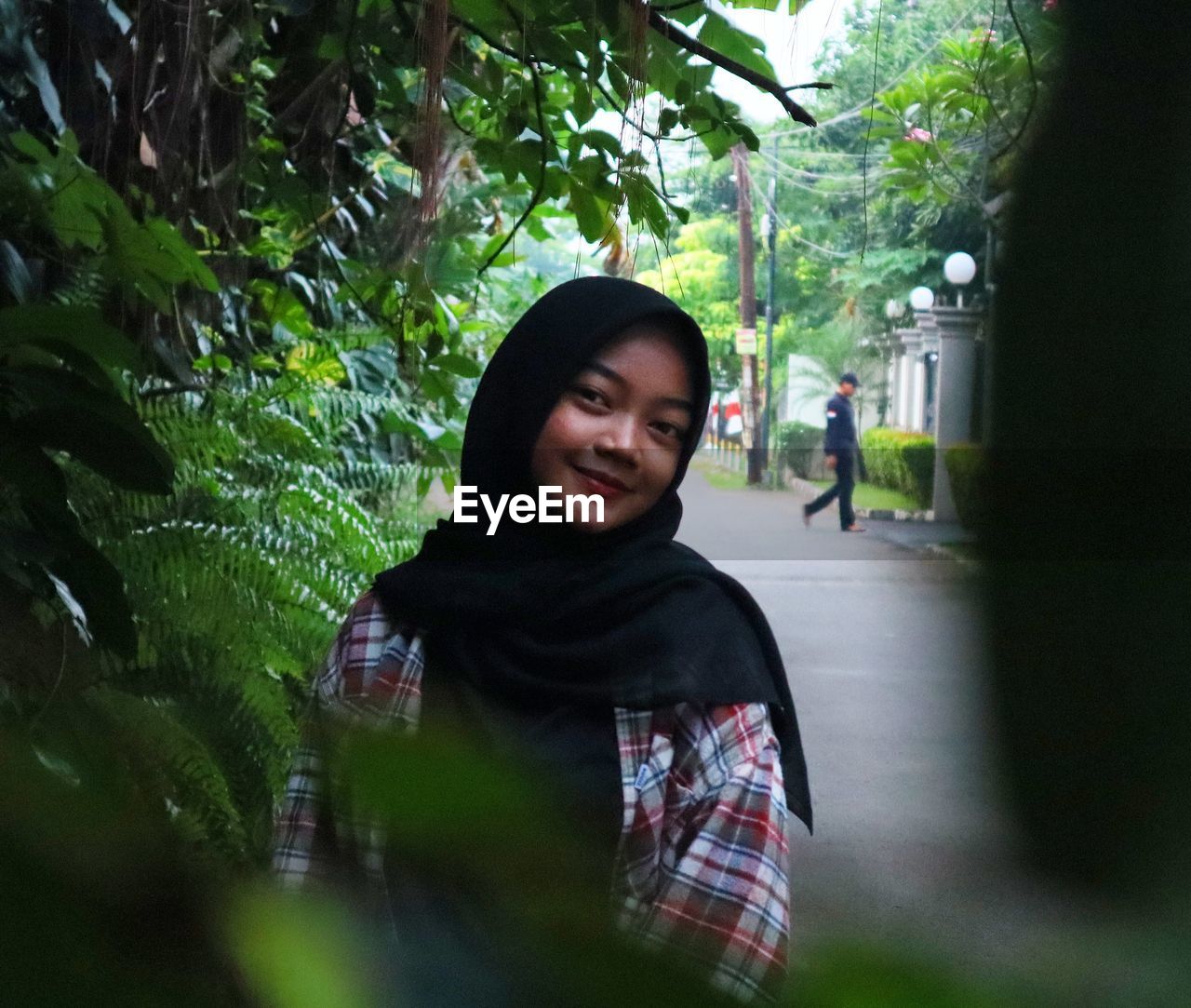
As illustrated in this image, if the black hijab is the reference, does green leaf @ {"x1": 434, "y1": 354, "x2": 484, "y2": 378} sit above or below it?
above

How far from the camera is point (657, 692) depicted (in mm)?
564

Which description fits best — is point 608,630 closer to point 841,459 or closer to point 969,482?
point 841,459

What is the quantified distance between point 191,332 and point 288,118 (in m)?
0.43

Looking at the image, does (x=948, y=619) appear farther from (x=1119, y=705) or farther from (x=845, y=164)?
(x=845, y=164)

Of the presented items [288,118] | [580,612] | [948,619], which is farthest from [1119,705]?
[288,118]

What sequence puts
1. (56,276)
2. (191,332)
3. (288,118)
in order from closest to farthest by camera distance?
(56,276)
(288,118)
(191,332)

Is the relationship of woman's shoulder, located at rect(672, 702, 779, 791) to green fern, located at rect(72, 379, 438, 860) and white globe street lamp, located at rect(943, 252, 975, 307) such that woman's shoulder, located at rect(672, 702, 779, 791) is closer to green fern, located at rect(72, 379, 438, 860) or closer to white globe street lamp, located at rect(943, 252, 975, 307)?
green fern, located at rect(72, 379, 438, 860)

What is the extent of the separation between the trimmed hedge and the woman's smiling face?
12cm

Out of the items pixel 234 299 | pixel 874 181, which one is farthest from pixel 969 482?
pixel 234 299

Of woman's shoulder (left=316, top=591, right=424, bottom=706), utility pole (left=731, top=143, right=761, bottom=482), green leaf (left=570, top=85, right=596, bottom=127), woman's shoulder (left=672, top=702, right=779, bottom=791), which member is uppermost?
green leaf (left=570, top=85, right=596, bottom=127)

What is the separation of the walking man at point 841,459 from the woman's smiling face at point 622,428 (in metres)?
0.08

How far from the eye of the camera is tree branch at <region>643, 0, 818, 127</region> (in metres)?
0.74

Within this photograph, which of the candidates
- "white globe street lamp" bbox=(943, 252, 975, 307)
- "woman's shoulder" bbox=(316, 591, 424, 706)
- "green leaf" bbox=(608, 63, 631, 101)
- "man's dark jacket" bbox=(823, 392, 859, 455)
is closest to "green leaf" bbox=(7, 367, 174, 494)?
"woman's shoulder" bbox=(316, 591, 424, 706)

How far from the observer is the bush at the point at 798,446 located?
16.5 inches
